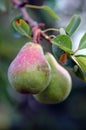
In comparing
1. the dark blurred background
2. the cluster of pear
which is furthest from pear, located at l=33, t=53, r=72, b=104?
the dark blurred background

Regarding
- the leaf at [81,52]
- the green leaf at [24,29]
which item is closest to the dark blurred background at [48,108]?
the green leaf at [24,29]

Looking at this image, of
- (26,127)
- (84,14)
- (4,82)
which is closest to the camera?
(4,82)

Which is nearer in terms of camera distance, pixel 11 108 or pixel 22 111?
pixel 11 108

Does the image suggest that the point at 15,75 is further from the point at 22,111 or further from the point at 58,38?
the point at 22,111

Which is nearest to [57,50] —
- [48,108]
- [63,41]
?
[63,41]

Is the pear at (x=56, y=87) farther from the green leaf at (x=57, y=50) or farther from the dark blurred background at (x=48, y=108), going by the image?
the dark blurred background at (x=48, y=108)

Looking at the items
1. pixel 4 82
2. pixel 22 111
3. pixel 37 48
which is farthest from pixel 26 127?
pixel 37 48

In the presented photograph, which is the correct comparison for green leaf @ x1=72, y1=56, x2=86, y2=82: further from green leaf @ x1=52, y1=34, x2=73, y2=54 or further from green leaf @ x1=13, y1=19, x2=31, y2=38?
green leaf @ x1=13, y1=19, x2=31, y2=38
